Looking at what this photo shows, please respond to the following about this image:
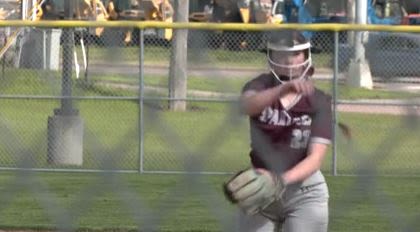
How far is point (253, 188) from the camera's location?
462cm

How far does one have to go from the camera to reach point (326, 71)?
5500 millimetres

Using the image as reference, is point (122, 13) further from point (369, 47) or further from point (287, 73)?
point (369, 47)

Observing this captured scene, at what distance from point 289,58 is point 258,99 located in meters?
0.78

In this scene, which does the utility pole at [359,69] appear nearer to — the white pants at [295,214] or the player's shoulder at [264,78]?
the player's shoulder at [264,78]

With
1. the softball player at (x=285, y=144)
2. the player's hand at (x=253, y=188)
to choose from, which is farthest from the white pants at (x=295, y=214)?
the player's hand at (x=253, y=188)

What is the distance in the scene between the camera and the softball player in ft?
14.7

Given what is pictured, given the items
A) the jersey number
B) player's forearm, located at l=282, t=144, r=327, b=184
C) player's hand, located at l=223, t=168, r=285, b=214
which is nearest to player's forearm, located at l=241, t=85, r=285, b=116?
player's hand, located at l=223, t=168, r=285, b=214

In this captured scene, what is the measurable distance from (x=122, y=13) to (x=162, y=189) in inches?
155

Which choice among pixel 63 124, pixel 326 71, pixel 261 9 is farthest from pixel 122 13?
pixel 63 124

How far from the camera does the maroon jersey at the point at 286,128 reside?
4539 millimetres

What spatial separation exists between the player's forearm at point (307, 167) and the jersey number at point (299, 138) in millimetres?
40

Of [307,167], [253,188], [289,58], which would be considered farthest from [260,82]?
[307,167]

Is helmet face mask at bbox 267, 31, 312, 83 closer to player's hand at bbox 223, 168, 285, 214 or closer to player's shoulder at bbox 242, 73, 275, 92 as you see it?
player's shoulder at bbox 242, 73, 275, 92

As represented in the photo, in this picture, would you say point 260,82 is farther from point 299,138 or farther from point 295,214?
point 295,214
